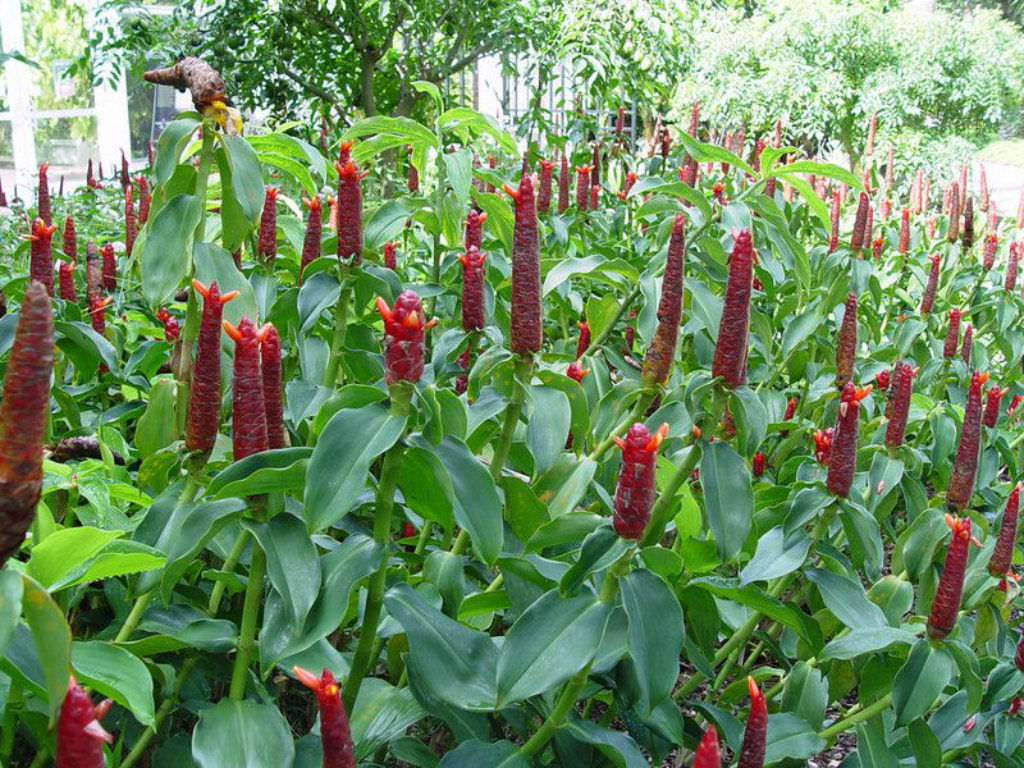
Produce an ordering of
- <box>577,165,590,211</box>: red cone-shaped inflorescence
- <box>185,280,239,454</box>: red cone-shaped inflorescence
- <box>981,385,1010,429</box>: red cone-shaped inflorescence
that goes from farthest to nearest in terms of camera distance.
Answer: <box>577,165,590,211</box>: red cone-shaped inflorescence → <box>981,385,1010,429</box>: red cone-shaped inflorescence → <box>185,280,239,454</box>: red cone-shaped inflorescence

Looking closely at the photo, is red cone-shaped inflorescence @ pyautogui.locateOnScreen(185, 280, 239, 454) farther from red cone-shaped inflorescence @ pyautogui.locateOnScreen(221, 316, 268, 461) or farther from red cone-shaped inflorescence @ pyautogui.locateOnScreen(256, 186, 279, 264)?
red cone-shaped inflorescence @ pyautogui.locateOnScreen(256, 186, 279, 264)

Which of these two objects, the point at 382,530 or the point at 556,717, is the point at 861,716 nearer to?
the point at 556,717

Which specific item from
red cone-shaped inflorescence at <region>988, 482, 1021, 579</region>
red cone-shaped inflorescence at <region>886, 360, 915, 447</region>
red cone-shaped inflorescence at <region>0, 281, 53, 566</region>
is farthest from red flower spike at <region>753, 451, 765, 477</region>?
red cone-shaped inflorescence at <region>0, 281, 53, 566</region>

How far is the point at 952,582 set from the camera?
1397 millimetres

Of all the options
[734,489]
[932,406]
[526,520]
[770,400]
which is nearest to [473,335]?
[526,520]

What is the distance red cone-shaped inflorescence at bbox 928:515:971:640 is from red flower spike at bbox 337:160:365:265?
981mm

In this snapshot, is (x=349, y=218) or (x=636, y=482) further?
(x=349, y=218)

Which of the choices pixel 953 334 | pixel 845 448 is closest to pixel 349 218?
pixel 845 448

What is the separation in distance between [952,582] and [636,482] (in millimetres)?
572

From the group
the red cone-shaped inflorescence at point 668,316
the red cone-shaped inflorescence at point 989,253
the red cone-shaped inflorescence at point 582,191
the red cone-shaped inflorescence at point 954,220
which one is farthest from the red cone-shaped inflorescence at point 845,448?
the red cone-shaped inflorescence at point 954,220

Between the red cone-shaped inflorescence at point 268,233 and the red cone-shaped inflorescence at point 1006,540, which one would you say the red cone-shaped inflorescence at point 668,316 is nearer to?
the red cone-shaped inflorescence at point 1006,540

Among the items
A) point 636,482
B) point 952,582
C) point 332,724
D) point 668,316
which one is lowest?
point 952,582

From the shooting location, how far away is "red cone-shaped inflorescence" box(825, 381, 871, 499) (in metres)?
1.44

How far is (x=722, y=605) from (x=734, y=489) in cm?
49
